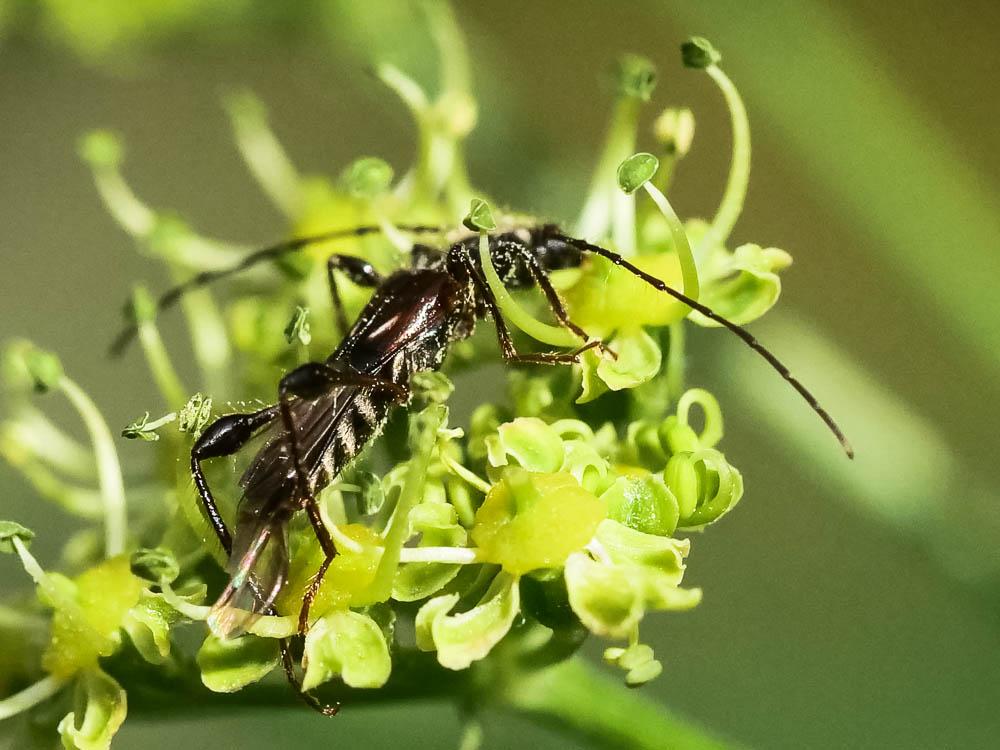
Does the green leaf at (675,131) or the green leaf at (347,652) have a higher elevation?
the green leaf at (675,131)

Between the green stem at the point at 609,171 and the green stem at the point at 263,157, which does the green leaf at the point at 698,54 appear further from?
the green stem at the point at 263,157

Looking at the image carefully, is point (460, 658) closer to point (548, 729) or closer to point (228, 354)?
point (548, 729)

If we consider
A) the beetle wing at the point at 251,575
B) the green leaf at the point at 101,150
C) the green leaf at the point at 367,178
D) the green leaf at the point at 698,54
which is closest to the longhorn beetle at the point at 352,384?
the beetle wing at the point at 251,575

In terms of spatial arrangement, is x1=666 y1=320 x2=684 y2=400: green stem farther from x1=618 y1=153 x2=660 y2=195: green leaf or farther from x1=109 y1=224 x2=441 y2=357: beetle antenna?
x1=109 y1=224 x2=441 y2=357: beetle antenna

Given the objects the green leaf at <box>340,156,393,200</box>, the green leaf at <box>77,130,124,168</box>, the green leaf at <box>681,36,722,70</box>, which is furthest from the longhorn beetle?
the green leaf at <box>77,130,124,168</box>

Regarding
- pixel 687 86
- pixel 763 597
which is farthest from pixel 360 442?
pixel 687 86
